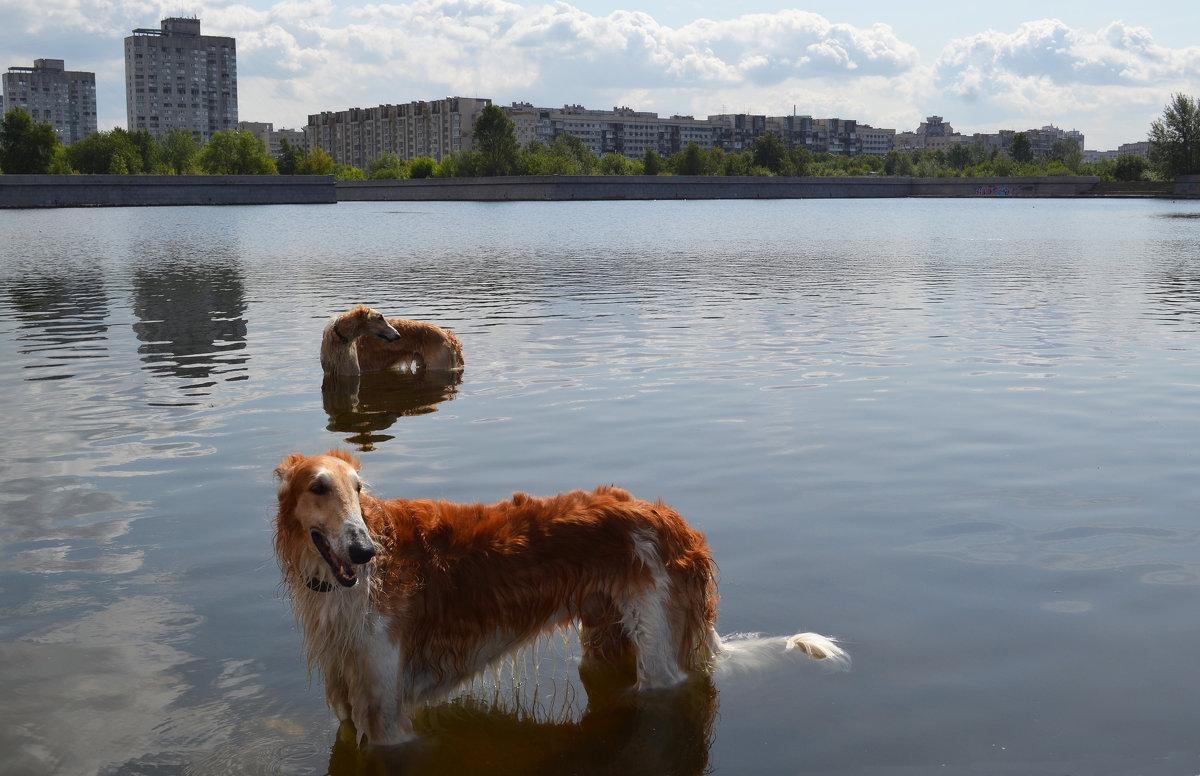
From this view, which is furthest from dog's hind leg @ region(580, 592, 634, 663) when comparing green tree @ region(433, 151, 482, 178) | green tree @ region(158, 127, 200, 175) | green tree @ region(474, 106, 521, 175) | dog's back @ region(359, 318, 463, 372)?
green tree @ region(158, 127, 200, 175)

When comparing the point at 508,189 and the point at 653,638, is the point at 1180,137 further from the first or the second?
the point at 653,638

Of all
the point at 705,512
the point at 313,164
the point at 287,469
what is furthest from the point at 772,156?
the point at 287,469

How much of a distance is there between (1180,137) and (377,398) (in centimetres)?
13821

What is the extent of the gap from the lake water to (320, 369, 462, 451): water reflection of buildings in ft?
0.29

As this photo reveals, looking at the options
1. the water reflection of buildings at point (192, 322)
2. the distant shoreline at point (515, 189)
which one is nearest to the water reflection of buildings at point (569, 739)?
the water reflection of buildings at point (192, 322)

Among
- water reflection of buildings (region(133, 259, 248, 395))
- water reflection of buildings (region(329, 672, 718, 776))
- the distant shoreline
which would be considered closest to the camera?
water reflection of buildings (region(329, 672, 718, 776))

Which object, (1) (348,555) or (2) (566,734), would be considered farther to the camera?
(2) (566,734)

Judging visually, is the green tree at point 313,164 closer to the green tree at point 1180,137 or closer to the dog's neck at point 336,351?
the green tree at point 1180,137

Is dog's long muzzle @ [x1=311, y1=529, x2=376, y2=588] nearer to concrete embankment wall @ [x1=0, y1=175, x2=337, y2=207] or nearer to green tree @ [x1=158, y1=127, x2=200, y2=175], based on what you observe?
concrete embankment wall @ [x1=0, y1=175, x2=337, y2=207]

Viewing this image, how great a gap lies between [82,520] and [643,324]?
12528 mm

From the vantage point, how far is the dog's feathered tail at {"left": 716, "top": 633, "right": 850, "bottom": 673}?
5.83 m

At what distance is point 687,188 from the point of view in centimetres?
15038

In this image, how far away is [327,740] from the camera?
5.20m

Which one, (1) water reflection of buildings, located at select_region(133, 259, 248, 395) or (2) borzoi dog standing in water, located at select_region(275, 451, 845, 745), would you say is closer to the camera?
(2) borzoi dog standing in water, located at select_region(275, 451, 845, 745)
